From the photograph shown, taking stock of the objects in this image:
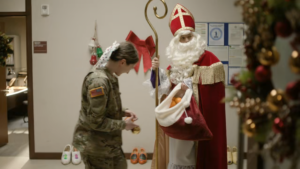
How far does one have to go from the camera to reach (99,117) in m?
1.68

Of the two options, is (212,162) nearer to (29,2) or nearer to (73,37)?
(73,37)

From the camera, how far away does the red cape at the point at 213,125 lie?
2363 mm

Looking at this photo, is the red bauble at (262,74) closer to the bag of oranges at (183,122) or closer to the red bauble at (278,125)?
the red bauble at (278,125)

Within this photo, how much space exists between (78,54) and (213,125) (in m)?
2.05

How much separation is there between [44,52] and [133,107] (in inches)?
52.3

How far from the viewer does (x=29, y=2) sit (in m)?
3.58

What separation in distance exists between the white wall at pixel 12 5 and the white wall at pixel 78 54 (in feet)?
0.51

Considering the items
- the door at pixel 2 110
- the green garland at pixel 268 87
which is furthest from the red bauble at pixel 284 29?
A: the door at pixel 2 110

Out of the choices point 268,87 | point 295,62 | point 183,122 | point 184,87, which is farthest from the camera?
point 184,87

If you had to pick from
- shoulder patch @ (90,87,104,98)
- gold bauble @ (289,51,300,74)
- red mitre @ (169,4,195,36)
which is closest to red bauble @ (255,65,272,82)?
gold bauble @ (289,51,300,74)

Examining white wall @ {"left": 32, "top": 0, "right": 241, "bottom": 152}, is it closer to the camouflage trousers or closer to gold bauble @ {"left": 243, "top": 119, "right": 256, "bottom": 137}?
the camouflage trousers

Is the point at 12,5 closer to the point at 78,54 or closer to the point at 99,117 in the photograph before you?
the point at 78,54

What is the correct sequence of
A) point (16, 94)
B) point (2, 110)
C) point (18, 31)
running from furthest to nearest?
point (18, 31)
point (16, 94)
point (2, 110)

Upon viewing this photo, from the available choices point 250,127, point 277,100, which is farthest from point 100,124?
point 277,100
